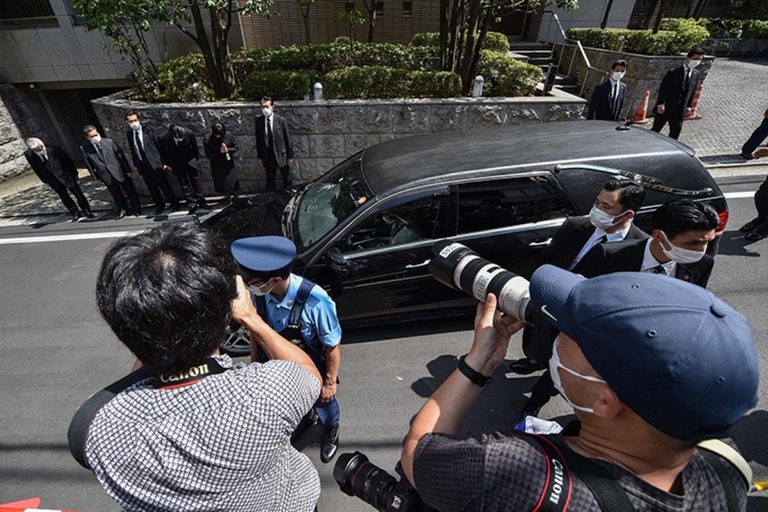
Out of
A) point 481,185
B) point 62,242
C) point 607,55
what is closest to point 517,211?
point 481,185

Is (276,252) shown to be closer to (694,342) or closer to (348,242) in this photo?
(348,242)

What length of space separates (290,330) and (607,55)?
401 inches

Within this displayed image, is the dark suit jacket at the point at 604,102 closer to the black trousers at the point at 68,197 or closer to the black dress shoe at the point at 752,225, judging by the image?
the black dress shoe at the point at 752,225

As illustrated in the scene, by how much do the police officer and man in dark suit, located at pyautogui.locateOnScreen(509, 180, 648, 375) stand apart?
1.24 meters

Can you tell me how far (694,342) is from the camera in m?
0.78

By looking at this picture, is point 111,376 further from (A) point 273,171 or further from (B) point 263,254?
(A) point 273,171

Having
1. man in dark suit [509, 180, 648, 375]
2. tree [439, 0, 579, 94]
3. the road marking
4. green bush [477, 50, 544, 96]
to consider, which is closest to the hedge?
tree [439, 0, 579, 94]

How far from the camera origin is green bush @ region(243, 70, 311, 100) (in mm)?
6367

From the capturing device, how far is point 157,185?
240 inches

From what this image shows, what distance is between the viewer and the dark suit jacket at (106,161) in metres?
5.66

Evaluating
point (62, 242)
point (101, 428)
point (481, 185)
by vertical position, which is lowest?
point (62, 242)

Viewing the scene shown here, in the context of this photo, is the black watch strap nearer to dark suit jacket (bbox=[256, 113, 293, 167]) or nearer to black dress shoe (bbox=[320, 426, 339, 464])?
black dress shoe (bbox=[320, 426, 339, 464])

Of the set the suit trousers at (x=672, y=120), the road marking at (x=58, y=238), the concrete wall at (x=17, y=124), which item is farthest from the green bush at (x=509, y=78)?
the concrete wall at (x=17, y=124)

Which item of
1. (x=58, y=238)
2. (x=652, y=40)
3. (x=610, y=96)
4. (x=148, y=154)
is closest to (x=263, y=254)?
(x=148, y=154)
